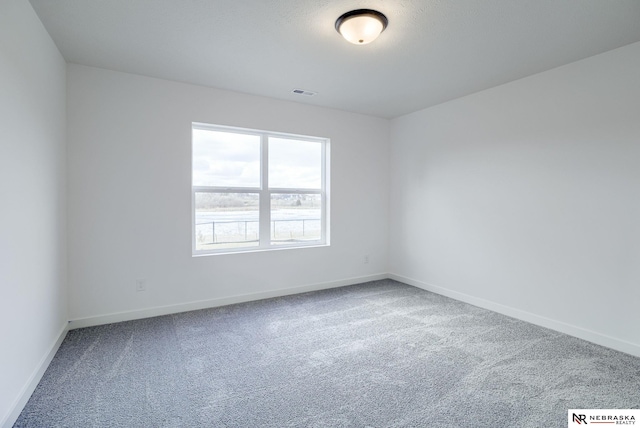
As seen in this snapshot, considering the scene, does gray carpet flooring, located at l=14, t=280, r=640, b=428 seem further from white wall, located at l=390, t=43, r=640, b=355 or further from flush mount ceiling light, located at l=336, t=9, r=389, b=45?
flush mount ceiling light, located at l=336, t=9, r=389, b=45

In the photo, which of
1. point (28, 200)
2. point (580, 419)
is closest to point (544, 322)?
point (580, 419)

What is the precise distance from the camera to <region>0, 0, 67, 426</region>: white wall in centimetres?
177

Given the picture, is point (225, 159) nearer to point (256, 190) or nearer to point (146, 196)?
point (256, 190)

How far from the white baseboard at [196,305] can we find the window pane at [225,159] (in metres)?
1.39

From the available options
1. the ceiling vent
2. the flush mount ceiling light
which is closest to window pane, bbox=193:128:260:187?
the ceiling vent

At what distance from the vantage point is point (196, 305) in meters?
3.65

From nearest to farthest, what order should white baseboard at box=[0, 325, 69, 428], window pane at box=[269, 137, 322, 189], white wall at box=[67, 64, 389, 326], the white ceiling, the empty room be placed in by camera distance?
1. white baseboard at box=[0, 325, 69, 428]
2. the empty room
3. the white ceiling
4. white wall at box=[67, 64, 389, 326]
5. window pane at box=[269, 137, 322, 189]

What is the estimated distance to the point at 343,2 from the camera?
2076 millimetres

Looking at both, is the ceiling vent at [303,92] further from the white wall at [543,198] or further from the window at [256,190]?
the white wall at [543,198]

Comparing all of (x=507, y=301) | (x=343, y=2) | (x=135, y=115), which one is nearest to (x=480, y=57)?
(x=343, y=2)

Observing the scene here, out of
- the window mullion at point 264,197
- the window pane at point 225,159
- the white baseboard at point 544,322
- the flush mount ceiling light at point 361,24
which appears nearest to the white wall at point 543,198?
the white baseboard at point 544,322

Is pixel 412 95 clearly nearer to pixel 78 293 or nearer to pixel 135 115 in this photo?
pixel 135 115

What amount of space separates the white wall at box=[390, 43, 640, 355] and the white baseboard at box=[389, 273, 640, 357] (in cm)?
1

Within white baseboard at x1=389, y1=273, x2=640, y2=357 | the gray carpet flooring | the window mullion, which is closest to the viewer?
the gray carpet flooring
